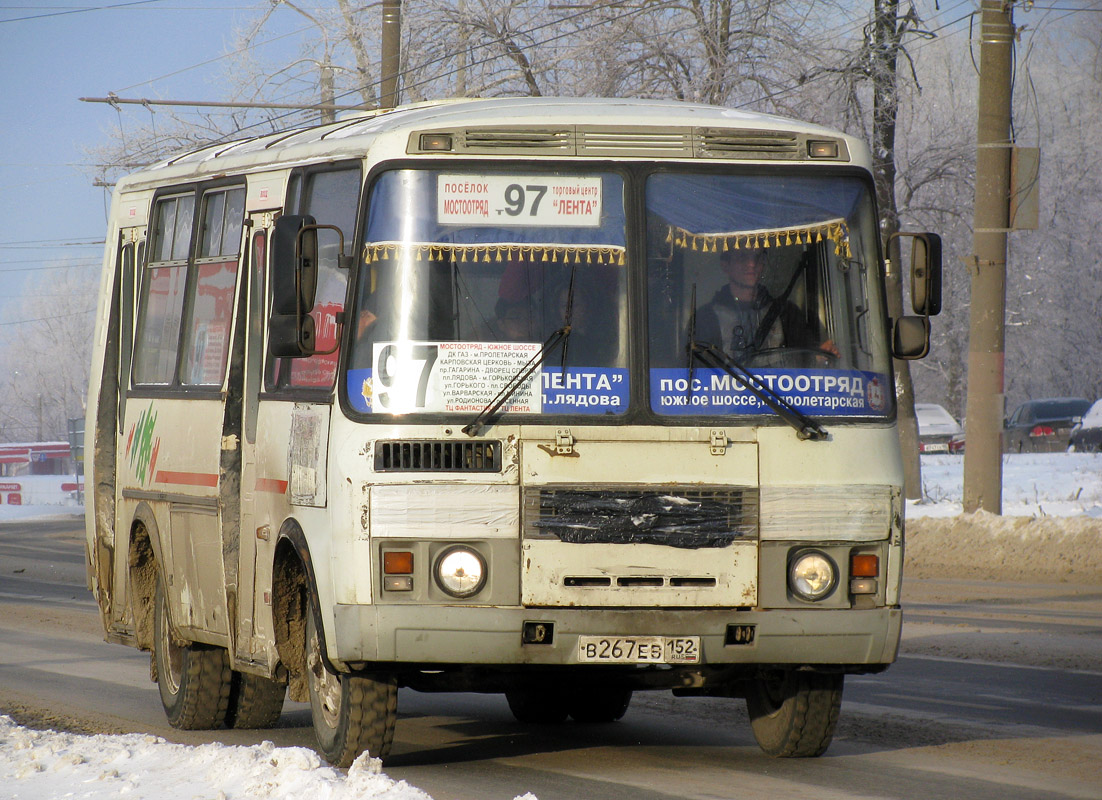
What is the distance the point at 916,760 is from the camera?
24.2ft

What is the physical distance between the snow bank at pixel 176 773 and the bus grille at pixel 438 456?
3.69ft

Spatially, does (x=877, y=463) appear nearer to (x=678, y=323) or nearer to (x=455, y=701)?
(x=678, y=323)

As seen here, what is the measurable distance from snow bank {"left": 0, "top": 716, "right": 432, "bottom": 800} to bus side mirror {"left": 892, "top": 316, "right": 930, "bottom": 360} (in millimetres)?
2777

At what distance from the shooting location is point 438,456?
6.58 meters

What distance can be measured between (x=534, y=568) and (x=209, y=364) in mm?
2788

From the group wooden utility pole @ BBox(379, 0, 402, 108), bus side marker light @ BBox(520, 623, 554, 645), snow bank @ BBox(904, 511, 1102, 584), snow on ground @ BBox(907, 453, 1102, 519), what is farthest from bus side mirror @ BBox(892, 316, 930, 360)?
wooden utility pole @ BBox(379, 0, 402, 108)

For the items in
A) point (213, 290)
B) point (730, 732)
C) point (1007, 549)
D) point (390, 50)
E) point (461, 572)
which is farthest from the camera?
point (390, 50)

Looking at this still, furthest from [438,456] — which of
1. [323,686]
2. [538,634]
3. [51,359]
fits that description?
[51,359]

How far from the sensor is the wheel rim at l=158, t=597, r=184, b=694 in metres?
9.09

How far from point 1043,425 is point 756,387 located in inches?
1450

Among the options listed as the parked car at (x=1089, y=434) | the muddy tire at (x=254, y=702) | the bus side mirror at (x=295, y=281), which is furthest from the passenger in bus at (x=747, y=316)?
the parked car at (x=1089, y=434)

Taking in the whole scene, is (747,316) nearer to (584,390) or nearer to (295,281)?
(584,390)

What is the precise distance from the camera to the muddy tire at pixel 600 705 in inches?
345

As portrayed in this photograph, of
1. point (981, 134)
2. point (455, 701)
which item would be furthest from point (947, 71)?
point (455, 701)
